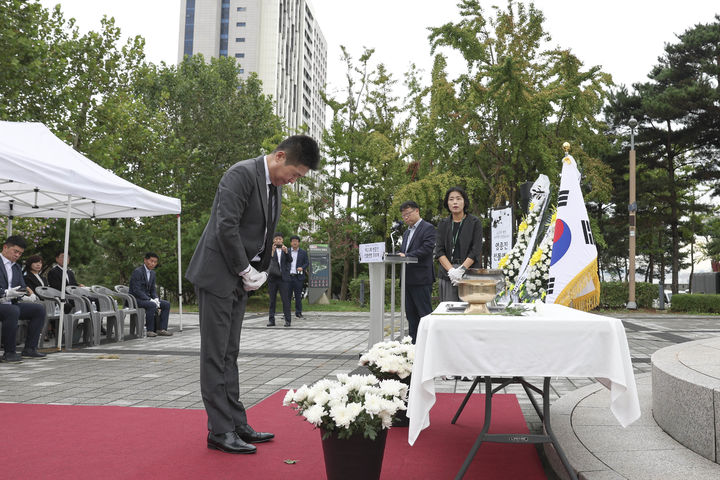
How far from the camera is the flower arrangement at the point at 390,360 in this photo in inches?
159

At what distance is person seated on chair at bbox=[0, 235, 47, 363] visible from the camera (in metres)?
7.66

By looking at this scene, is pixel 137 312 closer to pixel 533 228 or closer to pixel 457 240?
pixel 457 240

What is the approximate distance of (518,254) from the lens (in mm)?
4805

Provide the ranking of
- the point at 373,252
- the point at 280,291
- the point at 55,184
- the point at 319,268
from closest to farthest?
the point at 373,252
the point at 55,184
the point at 280,291
the point at 319,268

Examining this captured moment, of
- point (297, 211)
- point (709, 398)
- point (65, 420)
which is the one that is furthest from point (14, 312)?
point (297, 211)

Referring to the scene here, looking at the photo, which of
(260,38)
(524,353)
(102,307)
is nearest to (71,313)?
(102,307)

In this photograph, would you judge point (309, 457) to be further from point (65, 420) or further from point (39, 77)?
point (39, 77)

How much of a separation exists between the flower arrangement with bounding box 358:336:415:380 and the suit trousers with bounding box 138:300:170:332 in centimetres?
770

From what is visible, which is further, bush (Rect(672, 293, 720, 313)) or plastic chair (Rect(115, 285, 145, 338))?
bush (Rect(672, 293, 720, 313))

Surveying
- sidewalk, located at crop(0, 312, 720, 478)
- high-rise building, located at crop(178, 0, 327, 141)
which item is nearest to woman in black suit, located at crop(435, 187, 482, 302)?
sidewalk, located at crop(0, 312, 720, 478)

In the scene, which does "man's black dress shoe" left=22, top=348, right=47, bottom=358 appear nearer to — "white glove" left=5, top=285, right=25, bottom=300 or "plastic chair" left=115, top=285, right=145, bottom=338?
"white glove" left=5, top=285, right=25, bottom=300

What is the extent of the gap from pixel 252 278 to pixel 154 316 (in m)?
8.32

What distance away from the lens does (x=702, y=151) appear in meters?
26.3

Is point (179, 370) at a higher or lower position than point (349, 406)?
lower
